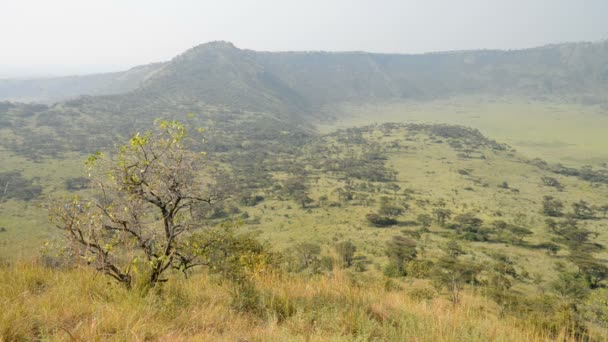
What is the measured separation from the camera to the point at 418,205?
70625 millimetres

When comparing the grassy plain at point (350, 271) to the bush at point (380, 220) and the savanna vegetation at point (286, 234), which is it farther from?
the bush at point (380, 220)

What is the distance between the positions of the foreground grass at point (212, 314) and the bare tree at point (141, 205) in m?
0.45

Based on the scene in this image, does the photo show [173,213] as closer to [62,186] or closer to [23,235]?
[23,235]

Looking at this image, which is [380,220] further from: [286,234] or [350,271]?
[350,271]

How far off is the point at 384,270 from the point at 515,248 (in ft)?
81.9

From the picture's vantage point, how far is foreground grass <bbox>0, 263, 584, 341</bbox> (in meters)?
3.63

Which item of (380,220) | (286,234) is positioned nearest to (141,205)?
(286,234)

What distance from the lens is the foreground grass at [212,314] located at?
3.63 m

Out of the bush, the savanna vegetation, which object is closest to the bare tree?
the savanna vegetation

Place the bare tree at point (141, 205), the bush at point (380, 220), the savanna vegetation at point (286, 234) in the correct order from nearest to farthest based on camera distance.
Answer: the savanna vegetation at point (286, 234), the bare tree at point (141, 205), the bush at point (380, 220)

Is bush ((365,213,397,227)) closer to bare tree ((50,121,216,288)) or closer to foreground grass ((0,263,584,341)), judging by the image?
foreground grass ((0,263,584,341))

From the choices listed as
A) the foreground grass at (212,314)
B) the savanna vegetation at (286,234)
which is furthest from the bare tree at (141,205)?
the foreground grass at (212,314)

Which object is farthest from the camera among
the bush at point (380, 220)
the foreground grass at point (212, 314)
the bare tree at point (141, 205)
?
the bush at point (380, 220)

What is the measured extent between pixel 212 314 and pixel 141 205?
2.39m
